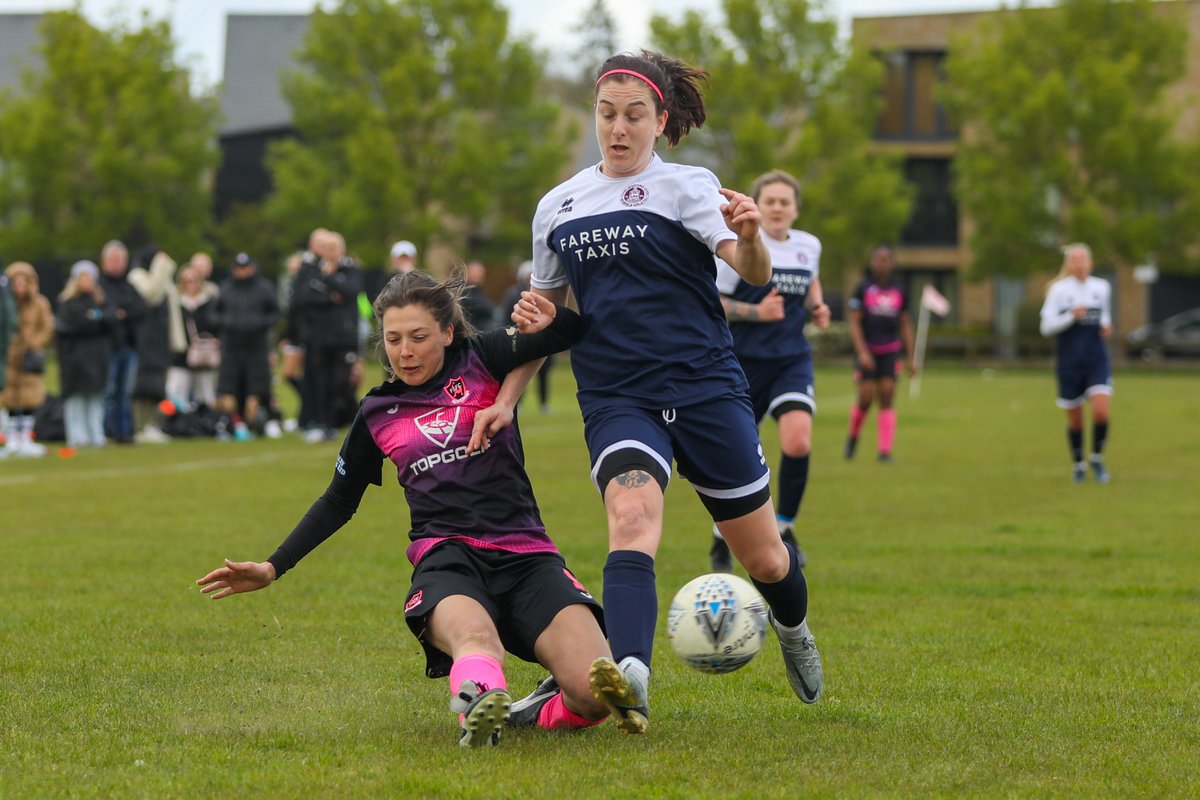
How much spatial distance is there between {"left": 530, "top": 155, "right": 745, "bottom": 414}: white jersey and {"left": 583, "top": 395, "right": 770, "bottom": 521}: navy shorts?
1.8 inches

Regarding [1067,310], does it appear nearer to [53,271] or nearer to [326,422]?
[326,422]

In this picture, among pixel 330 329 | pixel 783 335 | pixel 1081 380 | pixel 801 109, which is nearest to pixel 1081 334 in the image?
pixel 1081 380

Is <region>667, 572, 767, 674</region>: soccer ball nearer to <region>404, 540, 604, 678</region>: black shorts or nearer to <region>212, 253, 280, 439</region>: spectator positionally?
<region>404, 540, 604, 678</region>: black shorts

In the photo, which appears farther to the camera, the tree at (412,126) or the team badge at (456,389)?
the tree at (412,126)

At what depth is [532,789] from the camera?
13.9 feet

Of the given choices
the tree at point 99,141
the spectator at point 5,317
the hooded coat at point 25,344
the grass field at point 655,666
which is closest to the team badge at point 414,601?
the grass field at point 655,666

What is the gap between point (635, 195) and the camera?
5.25m

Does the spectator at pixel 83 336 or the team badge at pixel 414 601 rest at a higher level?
the spectator at pixel 83 336

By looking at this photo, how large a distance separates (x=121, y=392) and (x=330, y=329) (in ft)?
8.09

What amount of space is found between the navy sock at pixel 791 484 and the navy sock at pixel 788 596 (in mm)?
3733

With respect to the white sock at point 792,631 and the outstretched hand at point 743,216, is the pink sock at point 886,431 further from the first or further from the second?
the outstretched hand at point 743,216

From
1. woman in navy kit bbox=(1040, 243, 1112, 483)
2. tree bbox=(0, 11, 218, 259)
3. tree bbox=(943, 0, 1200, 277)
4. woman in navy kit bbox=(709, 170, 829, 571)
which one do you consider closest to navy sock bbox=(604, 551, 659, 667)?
woman in navy kit bbox=(709, 170, 829, 571)

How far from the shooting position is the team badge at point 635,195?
5.24 metres

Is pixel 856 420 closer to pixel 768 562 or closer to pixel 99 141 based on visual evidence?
pixel 768 562
